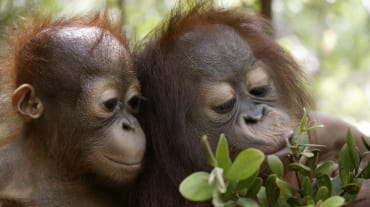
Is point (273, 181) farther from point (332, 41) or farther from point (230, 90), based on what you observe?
point (332, 41)

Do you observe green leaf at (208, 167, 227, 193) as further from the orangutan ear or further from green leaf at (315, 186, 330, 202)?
the orangutan ear

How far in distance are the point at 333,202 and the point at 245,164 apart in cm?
31

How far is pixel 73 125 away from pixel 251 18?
45.5 inches

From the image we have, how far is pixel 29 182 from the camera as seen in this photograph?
148 inches

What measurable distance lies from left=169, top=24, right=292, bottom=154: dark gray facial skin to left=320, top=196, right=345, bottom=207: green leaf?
38.2 inches

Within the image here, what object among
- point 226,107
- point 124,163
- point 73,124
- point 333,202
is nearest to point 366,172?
point 333,202

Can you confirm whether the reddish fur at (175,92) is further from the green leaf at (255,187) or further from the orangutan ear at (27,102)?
the green leaf at (255,187)

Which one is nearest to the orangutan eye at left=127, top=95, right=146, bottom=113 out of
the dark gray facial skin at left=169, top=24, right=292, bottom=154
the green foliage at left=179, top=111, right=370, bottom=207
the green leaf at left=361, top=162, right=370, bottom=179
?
the dark gray facial skin at left=169, top=24, right=292, bottom=154

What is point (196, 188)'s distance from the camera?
2.39m

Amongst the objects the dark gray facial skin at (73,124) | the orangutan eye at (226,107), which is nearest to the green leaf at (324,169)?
the orangutan eye at (226,107)

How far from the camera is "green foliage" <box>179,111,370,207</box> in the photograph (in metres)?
2.41

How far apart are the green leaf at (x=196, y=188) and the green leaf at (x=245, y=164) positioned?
10 cm

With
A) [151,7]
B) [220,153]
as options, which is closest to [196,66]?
[220,153]

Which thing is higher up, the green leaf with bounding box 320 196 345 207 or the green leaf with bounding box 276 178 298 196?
the green leaf with bounding box 320 196 345 207
